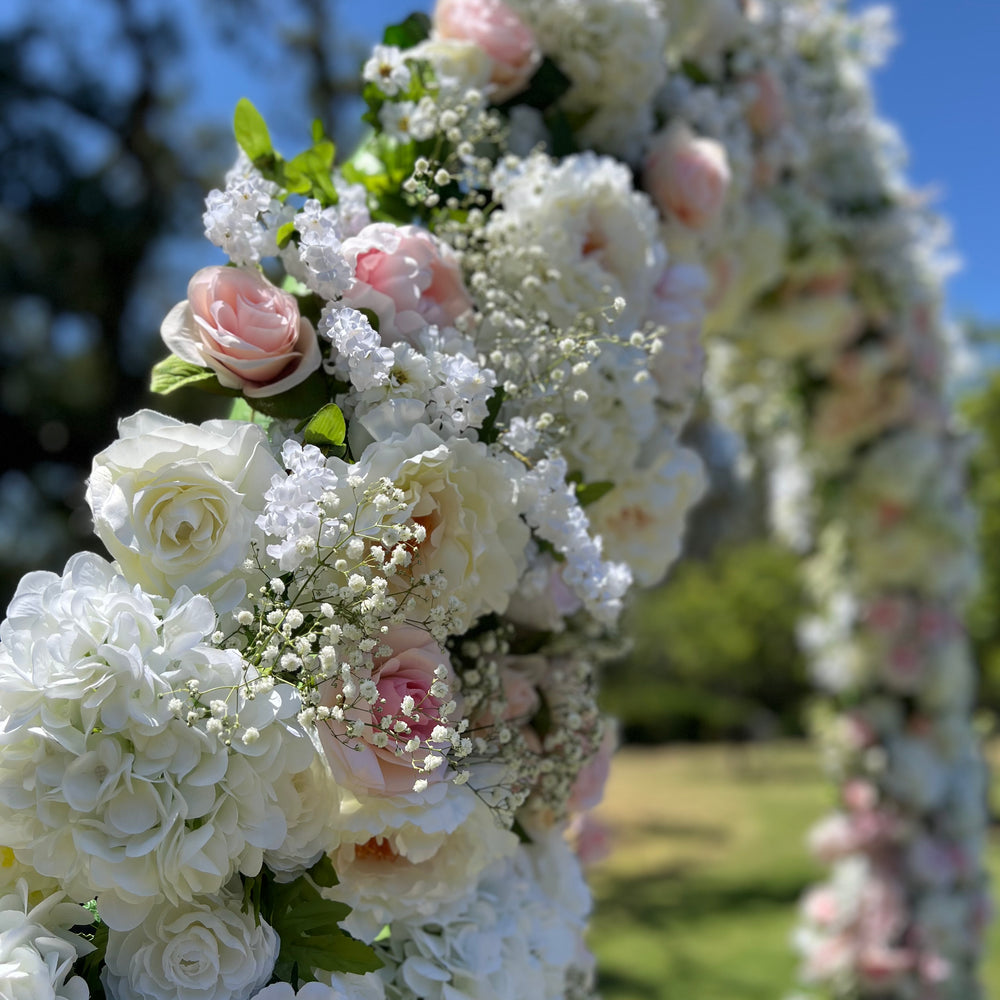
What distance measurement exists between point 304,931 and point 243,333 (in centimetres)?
67

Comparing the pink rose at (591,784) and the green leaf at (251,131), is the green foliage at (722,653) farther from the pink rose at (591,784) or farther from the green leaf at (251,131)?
the green leaf at (251,131)

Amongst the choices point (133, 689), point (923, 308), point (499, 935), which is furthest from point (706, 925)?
point (133, 689)

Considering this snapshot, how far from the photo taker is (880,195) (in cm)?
322

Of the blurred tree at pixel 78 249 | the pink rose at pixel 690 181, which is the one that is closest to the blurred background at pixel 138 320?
the blurred tree at pixel 78 249

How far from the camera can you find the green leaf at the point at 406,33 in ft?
5.35

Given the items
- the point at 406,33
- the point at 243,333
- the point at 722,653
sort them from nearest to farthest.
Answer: the point at 243,333 → the point at 406,33 → the point at 722,653

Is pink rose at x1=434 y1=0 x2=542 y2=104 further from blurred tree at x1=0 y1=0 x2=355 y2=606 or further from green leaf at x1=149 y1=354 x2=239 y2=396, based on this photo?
blurred tree at x1=0 y1=0 x2=355 y2=606

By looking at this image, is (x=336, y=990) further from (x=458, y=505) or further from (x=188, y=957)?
(x=458, y=505)

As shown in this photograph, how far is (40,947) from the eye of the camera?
2.89 feet

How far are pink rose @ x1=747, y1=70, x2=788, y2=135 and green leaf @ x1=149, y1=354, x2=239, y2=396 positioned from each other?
5.83ft

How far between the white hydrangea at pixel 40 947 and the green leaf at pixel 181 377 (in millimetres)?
560

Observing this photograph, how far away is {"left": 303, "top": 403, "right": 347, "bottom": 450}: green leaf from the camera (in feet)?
3.51

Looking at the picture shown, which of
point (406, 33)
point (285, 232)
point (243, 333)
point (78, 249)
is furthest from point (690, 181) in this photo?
point (78, 249)

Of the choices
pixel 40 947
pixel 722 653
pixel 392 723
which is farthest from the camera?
pixel 722 653
